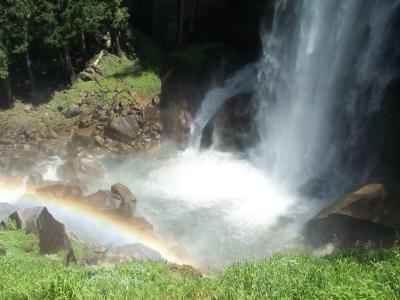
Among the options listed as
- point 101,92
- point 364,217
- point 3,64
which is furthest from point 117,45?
point 364,217

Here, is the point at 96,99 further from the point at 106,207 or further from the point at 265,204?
the point at 265,204

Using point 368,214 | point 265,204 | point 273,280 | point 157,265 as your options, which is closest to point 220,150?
point 265,204

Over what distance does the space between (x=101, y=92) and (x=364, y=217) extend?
2049 cm

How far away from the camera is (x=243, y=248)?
20438 mm

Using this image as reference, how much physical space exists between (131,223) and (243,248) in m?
5.21

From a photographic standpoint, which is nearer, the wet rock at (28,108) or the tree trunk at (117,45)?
the wet rock at (28,108)

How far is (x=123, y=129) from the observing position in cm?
3048

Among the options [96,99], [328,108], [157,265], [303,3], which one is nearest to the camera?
[157,265]

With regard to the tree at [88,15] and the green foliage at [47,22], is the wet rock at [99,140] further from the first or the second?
the tree at [88,15]

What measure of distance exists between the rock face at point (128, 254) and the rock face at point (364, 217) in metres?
6.92

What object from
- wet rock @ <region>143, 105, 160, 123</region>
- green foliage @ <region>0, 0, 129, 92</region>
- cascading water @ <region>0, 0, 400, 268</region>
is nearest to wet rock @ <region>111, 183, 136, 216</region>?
cascading water @ <region>0, 0, 400, 268</region>

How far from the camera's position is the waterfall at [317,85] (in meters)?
22.8

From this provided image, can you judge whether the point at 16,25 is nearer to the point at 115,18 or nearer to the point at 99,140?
the point at 115,18

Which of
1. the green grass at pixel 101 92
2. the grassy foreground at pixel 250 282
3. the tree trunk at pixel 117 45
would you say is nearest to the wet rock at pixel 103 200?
the green grass at pixel 101 92
